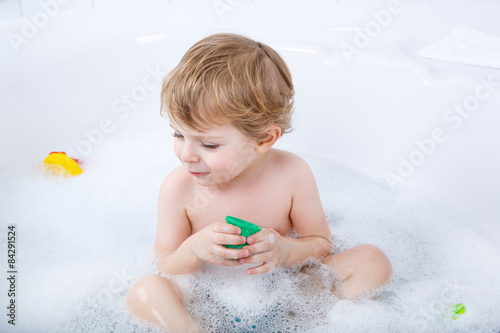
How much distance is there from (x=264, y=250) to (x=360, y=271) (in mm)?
202

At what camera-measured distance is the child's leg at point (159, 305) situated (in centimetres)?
81

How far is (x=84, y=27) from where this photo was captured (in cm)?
133

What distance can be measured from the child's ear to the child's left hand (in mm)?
138

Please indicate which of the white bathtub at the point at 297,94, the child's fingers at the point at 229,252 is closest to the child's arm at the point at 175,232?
the child's fingers at the point at 229,252

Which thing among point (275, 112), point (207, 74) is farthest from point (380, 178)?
point (207, 74)

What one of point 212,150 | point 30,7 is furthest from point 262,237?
point 30,7

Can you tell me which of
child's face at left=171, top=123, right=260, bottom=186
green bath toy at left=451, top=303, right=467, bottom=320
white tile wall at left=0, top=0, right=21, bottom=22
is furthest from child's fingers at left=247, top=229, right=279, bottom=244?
white tile wall at left=0, top=0, right=21, bottom=22

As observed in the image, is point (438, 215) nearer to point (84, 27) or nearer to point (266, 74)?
point (266, 74)

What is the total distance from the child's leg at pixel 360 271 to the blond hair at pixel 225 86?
276 mm

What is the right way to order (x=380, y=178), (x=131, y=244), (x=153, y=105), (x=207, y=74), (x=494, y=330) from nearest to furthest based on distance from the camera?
(x=207, y=74) < (x=494, y=330) < (x=131, y=244) < (x=380, y=178) < (x=153, y=105)

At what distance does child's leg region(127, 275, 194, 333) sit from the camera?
0.81 m

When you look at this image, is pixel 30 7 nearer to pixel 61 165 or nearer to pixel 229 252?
pixel 61 165

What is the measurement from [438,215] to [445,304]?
0.29 meters

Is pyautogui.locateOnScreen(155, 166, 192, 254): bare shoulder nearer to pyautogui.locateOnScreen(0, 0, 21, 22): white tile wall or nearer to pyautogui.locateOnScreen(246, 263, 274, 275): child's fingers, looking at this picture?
pyautogui.locateOnScreen(246, 263, 274, 275): child's fingers
